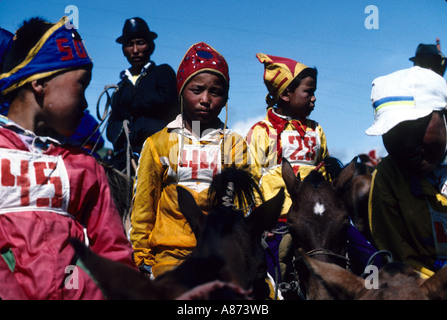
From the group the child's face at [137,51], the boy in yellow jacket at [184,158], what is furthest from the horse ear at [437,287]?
the child's face at [137,51]

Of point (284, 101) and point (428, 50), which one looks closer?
point (284, 101)

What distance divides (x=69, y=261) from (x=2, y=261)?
1.01ft

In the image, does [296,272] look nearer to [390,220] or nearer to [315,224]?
[315,224]

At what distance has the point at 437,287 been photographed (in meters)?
2.00

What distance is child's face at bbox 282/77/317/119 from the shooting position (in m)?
5.50

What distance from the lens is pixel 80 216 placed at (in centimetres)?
238

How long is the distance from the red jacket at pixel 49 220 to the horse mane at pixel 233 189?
2.96 feet

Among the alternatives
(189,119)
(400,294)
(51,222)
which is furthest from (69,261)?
(189,119)

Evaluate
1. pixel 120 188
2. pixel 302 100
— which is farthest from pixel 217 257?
Result: pixel 302 100

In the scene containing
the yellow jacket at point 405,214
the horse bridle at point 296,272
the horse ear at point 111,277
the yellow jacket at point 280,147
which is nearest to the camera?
the horse ear at point 111,277

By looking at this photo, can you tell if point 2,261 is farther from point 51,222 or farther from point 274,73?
point 274,73

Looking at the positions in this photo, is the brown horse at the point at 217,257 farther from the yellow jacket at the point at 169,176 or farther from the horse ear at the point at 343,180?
the horse ear at the point at 343,180

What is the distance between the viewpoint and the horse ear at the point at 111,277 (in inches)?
55.4

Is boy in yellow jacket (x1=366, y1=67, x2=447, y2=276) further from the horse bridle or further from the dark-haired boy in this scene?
the dark-haired boy
